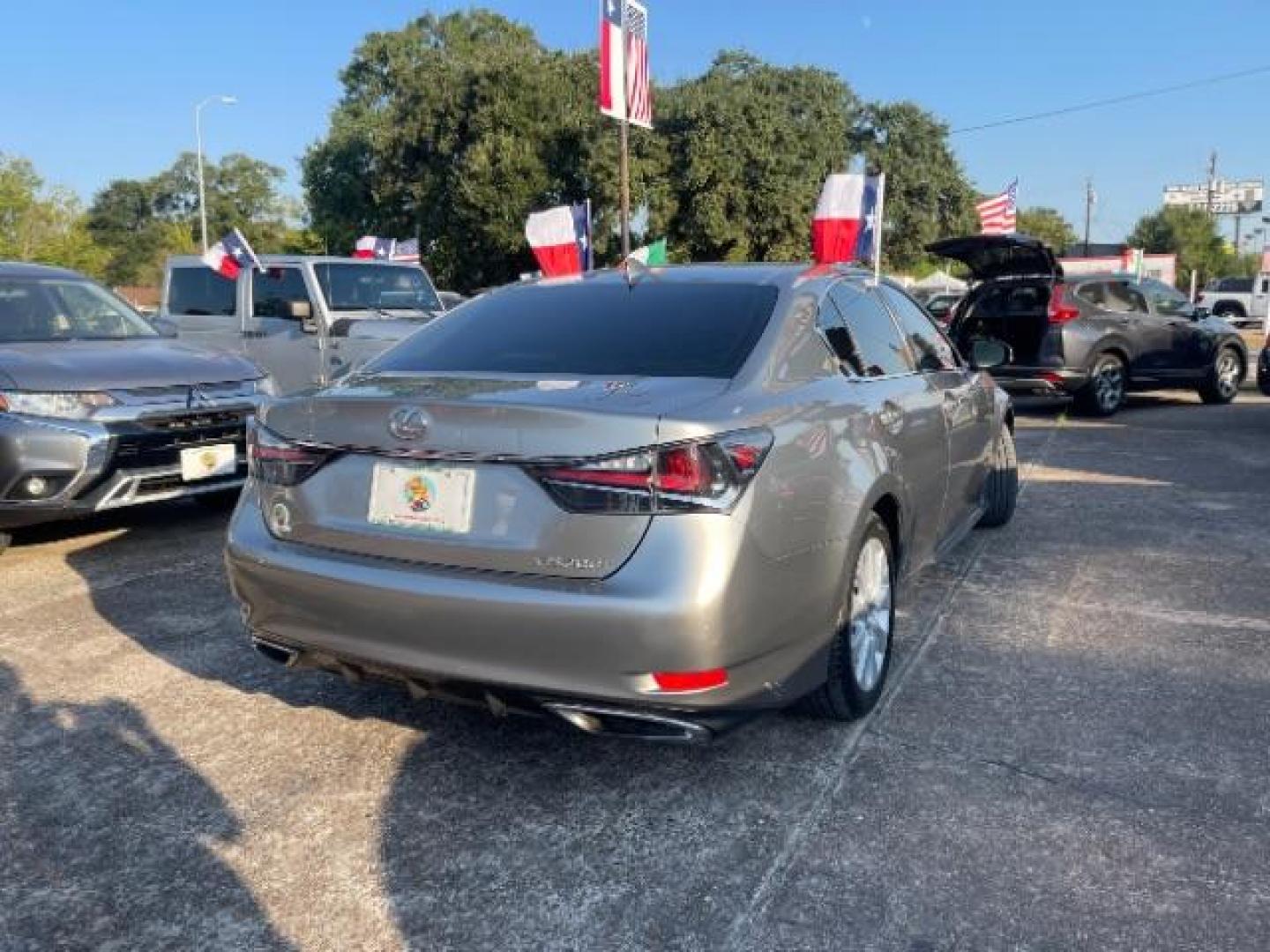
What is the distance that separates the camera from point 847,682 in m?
3.22

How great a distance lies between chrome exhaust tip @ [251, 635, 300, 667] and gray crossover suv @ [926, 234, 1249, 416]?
9.20m

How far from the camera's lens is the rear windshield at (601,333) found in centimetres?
309

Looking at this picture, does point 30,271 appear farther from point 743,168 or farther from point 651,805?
point 743,168

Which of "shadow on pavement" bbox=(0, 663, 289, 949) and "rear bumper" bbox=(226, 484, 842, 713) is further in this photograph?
"rear bumper" bbox=(226, 484, 842, 713)

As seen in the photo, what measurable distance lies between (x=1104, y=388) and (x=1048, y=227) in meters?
Result: 91.8

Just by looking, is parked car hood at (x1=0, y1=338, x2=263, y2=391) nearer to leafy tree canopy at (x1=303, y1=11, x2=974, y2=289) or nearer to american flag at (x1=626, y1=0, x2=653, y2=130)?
american flag at (x1=626, y1=0, x2=653, y2=130)

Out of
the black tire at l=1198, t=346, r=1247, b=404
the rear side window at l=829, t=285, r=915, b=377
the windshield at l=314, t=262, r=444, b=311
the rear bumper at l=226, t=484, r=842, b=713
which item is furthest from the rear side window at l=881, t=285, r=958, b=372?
the black tire at l=1198, t=346, r=1247, b=404

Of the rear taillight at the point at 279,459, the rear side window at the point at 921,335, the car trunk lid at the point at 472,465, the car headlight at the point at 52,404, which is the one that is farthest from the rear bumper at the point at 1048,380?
the rear taillight at the point at 279,459

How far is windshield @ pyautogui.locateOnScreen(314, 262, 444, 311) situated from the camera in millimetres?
9867

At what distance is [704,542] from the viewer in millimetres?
2514

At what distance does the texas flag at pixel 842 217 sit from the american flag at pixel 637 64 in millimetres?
5836

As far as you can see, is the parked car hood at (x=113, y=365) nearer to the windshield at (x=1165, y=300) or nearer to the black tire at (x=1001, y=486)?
the black tire at (x=1001, y=486)

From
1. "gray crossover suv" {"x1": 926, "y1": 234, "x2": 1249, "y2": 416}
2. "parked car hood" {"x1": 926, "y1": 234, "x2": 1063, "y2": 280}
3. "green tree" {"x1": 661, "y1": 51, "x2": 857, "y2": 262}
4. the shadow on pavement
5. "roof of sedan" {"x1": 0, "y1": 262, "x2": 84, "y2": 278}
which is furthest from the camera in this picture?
"green tree" {"x1": 661, "y1": 51, "x2": 857, "y2": 262}

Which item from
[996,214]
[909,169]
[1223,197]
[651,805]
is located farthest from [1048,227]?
[651,805]
